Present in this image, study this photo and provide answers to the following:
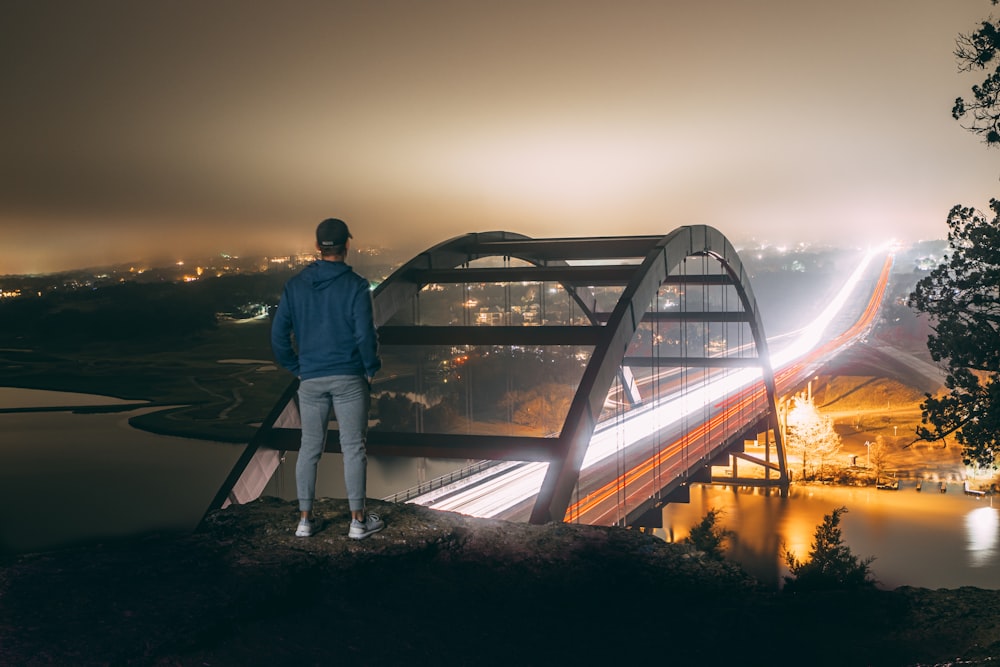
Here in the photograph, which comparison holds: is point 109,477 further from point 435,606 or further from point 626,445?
point 435,606

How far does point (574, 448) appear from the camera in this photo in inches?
538

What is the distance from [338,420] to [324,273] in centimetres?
111

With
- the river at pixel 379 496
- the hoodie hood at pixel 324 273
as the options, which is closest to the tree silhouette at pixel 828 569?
the river at pixel 379 496

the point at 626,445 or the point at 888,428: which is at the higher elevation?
the point at 626,445

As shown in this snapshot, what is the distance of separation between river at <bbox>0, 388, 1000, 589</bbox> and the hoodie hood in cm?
2500

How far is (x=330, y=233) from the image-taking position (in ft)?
19.4

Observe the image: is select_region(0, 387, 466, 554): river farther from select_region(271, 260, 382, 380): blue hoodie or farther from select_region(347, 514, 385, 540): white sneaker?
select_region(271, 260, 382, 380): blue hoodie


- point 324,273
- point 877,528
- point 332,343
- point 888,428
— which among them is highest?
point 324,273

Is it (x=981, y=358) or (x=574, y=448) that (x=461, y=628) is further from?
(x=981, y=358)

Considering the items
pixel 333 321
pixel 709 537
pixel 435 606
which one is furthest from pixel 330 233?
pixel 709 537

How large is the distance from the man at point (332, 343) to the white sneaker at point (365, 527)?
366 mm

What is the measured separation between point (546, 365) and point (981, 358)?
97.4 meters

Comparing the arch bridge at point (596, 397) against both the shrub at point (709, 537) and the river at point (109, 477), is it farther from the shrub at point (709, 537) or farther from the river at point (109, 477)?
the river at point (109, 477)

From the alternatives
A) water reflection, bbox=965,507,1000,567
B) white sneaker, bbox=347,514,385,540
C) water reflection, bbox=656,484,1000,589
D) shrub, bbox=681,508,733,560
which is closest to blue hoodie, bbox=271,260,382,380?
white sneaker, bbox=347,514,385,540
